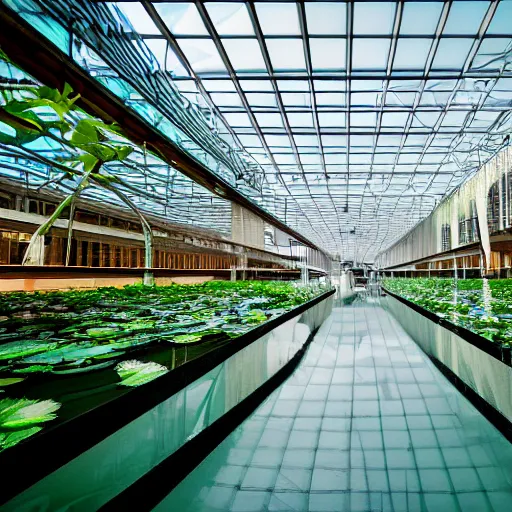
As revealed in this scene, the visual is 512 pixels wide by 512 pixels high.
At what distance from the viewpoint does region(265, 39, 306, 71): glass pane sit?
10672 mm

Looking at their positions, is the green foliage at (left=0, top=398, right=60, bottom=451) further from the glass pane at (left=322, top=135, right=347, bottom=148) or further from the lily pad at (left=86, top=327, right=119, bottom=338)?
the glass pane at (left=322, top=135, right=347, bottom=148)

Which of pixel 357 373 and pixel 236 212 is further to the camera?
pixel 236 212

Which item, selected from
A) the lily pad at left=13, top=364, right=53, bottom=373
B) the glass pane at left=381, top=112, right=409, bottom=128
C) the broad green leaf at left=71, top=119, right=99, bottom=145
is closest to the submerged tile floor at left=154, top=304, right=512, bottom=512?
the lily pad at left=13, top=364, right=53, bottom=373

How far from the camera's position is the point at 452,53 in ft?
36.6

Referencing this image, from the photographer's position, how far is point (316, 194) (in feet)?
88.2

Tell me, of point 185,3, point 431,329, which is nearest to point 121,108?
point 431,329

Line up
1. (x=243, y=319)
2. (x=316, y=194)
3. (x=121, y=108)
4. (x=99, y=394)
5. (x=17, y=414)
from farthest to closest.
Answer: (x=316, y=194) < (x=121, y=108) < (x=243, y=319) < (x=99, y=394) < (x=17, y=414)

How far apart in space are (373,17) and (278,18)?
209 centimetres

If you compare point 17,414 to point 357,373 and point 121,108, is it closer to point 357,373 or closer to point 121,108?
point 121,108

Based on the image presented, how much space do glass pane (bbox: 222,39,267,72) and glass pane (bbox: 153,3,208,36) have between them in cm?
77

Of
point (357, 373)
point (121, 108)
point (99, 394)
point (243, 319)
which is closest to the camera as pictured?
point (99, 394)

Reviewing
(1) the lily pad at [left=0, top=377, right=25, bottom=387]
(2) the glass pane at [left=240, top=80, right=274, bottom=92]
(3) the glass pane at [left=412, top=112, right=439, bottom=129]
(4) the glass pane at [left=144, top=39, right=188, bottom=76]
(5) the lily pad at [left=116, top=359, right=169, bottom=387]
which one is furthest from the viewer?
(3) the glass pane at [left=412, top=112, right=439, bottom=129]

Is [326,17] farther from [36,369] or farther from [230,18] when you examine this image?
[36,369]

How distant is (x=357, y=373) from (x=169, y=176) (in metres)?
3.20
